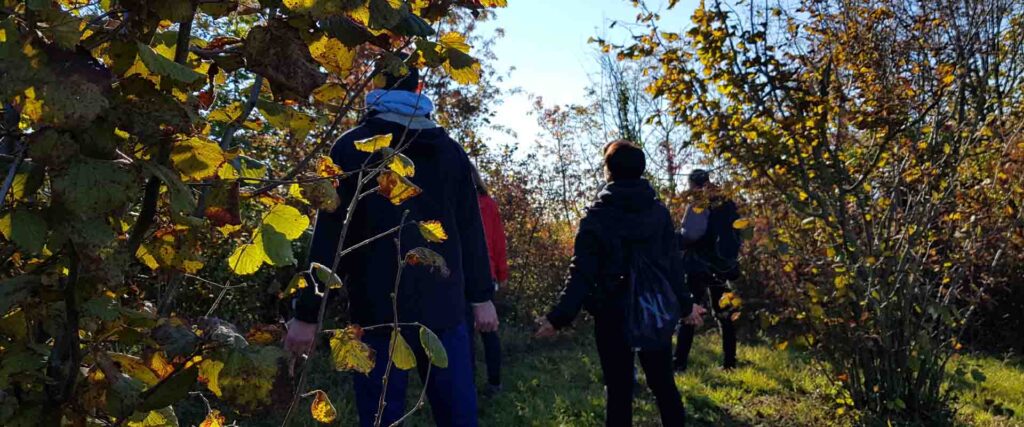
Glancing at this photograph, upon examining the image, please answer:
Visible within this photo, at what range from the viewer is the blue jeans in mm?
2725

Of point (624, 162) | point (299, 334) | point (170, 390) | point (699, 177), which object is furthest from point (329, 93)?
point (699, 177)

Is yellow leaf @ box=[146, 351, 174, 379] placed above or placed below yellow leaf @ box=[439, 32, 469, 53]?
below

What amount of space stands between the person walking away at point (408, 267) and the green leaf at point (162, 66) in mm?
1637

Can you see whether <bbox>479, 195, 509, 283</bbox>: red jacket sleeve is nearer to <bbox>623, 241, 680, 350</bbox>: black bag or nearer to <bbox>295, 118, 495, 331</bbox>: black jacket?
<bbox>623, 241, 680, 350</bbox>: black bag

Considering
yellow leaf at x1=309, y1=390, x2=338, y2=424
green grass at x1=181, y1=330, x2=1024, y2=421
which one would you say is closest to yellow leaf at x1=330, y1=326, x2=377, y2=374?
yellow leaf at x1=309, y1=390, x2=338, y2=424

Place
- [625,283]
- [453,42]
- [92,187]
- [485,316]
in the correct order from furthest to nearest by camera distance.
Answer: [625,283]
[485,316]
[453,42]
[92,187]

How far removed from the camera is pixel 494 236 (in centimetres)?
509

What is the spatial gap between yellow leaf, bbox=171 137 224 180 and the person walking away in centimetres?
141

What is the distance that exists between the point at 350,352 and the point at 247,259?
252 millimetres

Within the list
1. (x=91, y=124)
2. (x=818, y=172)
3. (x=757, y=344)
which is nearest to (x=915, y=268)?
(x=818, y=172)

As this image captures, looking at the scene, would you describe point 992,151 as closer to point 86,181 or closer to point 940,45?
point 940,45

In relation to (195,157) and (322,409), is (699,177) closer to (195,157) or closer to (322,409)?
(322,409)

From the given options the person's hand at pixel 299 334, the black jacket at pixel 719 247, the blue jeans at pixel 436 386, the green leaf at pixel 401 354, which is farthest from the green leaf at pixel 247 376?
the black jacket at pixel 719 247

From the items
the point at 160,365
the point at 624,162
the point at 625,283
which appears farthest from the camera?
the point at 624,162
